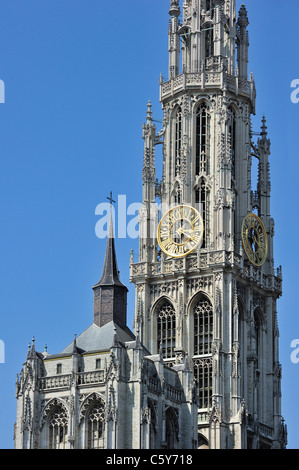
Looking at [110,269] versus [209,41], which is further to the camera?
[209,41]

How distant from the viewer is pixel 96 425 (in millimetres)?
103375

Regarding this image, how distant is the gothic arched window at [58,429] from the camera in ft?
343

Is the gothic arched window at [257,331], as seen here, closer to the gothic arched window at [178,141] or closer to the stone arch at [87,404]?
the gothic arched window at [178,141]

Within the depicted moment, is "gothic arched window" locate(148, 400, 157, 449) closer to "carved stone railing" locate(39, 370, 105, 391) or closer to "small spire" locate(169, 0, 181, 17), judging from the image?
"carved stone railing" locate(39, 370, 105, 391)

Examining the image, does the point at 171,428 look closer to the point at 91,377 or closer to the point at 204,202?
the point at 91,377

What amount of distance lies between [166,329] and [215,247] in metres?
7.86

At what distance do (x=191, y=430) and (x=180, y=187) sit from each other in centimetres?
3007

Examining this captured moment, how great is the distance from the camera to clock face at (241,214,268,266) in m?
131

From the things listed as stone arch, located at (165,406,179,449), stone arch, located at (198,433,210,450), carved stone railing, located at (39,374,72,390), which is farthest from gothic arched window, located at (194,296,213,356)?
carved stone railing, located at (39,374,72,390)

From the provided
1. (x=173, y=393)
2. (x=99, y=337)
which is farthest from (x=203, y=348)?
(x=99, y=337)

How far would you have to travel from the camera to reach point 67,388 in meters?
105

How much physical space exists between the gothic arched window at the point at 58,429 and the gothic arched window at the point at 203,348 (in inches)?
868

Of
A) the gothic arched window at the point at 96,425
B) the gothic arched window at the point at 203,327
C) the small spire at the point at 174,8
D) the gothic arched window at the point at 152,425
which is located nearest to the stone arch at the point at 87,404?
the gothic arched window at the point at 96,425
